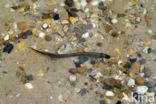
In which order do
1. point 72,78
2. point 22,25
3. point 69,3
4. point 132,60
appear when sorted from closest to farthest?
point 72,78
point 132,60
point 22,25
point 69,3

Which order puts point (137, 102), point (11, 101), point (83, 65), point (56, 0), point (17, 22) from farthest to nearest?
point (56, 0), point (17, 22), point (83, 65), point (137, 102), point (11, 101)

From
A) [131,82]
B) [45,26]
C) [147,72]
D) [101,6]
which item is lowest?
[131,82]

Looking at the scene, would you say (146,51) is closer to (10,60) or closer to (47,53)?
(47,53)

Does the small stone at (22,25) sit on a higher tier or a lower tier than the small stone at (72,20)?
lower

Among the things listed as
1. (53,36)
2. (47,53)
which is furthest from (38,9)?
(47,53)

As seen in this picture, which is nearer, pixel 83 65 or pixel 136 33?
pixel 83 65

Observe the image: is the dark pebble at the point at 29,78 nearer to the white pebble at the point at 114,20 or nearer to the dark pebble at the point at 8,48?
the dark pebble at the point at 8,48

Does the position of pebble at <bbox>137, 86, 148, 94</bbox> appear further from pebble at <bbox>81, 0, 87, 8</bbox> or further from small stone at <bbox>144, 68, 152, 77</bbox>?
pebble at <bbox>81, 0, 87, 8</bbox>

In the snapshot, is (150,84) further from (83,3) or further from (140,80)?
(83,3)

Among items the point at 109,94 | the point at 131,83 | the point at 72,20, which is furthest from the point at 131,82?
the point at 72,20

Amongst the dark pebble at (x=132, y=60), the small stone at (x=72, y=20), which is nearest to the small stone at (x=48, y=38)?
the small stone at (x=72, y=20)

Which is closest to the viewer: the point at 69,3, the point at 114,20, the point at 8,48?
the point at 8,48
